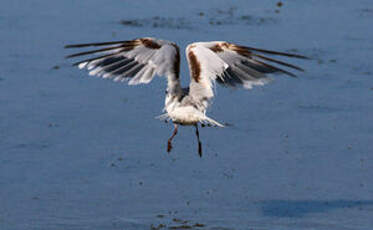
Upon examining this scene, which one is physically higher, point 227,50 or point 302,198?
point 227,50

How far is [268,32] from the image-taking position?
1934 cm

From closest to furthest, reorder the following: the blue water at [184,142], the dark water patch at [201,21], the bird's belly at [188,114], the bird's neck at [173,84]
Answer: the bird's belly at [188,114]
the bird's neck at [173,84]
the blue water at [184,142]
the dark water patch at [201,21]

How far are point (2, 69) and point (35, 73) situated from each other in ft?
2.39

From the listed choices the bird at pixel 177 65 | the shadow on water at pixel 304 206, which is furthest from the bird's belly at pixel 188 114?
the shadow on water at pixel 304 206

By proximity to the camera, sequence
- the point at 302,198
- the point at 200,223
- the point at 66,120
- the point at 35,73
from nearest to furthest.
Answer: the point at 200,223, the point at 302,198, the point at 66,120, the point at 35,73

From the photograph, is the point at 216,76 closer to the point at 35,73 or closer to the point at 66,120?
the point at 66,120

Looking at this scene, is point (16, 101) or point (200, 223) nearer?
point (200, 223)

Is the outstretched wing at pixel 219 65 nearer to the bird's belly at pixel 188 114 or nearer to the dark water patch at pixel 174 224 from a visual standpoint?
the bird's belly at pixel 188 114

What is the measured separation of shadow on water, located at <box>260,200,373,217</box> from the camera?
468 inches

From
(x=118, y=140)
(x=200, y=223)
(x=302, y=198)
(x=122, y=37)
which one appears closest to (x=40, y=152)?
(x=118, y=140)

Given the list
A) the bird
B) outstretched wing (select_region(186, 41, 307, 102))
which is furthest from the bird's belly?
outstretched wing (select_region(186, 41, 307, 102))

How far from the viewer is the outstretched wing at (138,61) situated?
934 cm

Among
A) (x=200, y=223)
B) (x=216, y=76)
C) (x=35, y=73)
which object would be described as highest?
(x=216, y=76)

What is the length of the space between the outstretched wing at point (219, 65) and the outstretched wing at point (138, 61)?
0.76 ft
